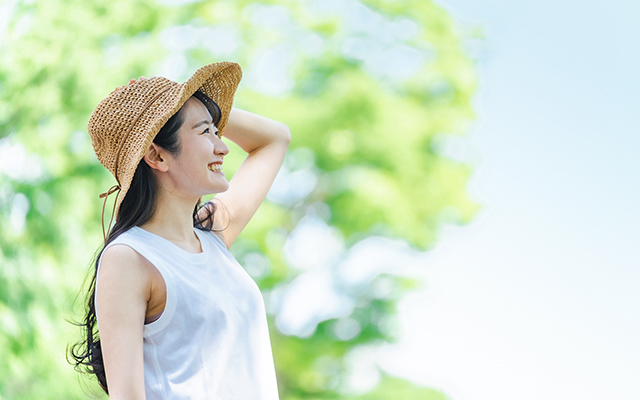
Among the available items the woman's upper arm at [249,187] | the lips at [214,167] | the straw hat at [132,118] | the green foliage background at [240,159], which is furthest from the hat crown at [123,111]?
the green foliage background at [240,159]

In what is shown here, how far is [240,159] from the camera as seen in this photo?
3637 millimetres

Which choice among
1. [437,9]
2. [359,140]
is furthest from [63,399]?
[437,9]

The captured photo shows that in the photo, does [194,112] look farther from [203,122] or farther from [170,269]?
[170,269]

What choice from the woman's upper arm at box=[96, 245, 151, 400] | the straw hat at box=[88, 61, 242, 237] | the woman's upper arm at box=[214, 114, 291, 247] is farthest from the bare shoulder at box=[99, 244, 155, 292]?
the woman's upper arm at box=[214, 114, 291, 247]

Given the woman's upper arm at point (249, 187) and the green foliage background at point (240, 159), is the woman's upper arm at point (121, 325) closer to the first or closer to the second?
the woman's upper arm at point (249, 187)

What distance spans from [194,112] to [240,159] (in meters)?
2.77

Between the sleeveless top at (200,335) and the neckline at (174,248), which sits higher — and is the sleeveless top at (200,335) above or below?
below

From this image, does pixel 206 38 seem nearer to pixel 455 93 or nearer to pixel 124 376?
pixel 455 93

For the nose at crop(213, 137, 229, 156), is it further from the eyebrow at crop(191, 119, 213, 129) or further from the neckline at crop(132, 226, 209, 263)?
the neckline at crop(132, 226, 209, 263)

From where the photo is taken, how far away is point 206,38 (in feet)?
13.8

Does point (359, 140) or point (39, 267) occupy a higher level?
point (359, 140)

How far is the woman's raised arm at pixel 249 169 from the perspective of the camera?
1.02 meters

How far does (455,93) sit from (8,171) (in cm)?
294

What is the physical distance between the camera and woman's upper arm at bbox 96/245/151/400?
0.72m
